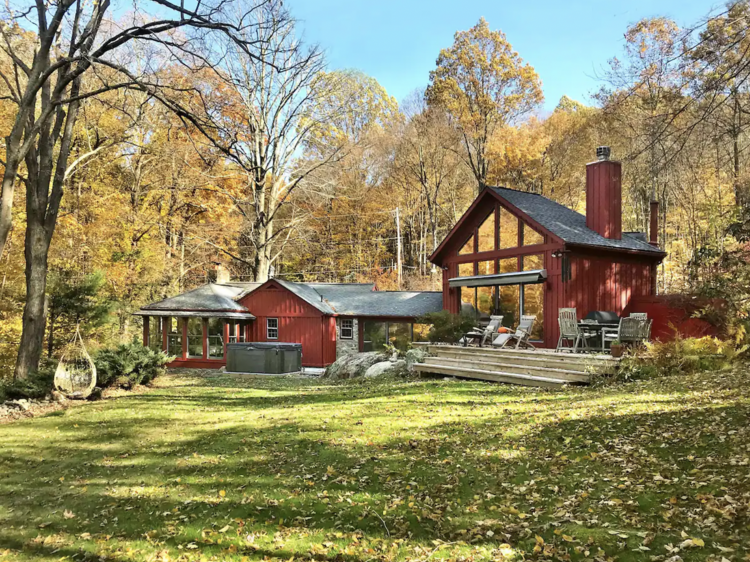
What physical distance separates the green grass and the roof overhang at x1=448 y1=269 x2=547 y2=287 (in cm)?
656

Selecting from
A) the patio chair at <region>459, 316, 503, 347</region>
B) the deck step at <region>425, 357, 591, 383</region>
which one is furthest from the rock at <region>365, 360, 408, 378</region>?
the patio chair at <region>459, 316, 503, 347</region>

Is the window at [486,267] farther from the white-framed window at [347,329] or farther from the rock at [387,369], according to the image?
the white-framed window at [347,329]

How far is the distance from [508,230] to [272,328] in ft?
38.3

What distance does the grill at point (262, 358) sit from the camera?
1936 cm

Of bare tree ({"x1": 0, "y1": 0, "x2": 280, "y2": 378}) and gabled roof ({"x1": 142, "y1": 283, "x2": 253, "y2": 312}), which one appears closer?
bare tree ({"x1": 0, "y1": 0, "x2": 280, "y2": 378})

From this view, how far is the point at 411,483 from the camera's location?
4969 millimetres

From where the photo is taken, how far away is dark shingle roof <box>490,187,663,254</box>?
14617 mm

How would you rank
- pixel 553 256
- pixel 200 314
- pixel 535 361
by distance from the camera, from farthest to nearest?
1. pixel 200 314
2. pixel 553 256
3. pixel 535 361

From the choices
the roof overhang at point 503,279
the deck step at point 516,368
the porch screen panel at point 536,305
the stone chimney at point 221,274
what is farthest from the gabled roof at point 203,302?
the porch screen panel at point 536,305

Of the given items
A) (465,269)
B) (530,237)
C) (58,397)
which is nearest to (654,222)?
(530,237)

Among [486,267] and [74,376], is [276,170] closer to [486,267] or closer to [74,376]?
[486,267]

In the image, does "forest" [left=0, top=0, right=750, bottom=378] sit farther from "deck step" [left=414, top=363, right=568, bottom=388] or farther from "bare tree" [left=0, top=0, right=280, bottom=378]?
"deck step" [left=414, top=363, right=568, bottom=388]

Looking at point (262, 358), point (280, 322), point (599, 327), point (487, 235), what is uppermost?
point (487, 235)

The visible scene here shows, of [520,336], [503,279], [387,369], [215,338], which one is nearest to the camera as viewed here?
[520,336]
